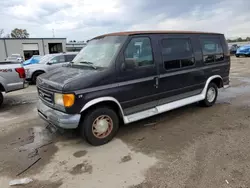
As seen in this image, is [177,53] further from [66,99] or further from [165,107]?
[66,99]

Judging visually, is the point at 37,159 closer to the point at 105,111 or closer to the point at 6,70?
the point at 105,111

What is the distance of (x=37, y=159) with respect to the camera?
3611 millimetres

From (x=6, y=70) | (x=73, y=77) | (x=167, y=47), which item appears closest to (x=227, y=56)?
(x=167, y=47)

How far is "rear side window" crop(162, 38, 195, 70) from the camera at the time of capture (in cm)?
474

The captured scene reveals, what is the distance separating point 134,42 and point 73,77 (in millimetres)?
1399

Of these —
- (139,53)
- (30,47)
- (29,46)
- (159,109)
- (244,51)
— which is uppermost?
(29,46)

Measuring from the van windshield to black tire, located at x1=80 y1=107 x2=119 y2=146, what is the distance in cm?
85

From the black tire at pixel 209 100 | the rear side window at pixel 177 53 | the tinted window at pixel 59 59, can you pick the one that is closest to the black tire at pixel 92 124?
the rear side window at pixel 177 53

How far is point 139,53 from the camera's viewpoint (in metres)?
4.29

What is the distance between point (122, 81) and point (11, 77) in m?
4.29

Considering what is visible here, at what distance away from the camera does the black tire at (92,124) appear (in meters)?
3.81

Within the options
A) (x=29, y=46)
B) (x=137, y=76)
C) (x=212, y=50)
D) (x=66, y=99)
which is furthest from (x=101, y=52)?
(x=29, y=46)

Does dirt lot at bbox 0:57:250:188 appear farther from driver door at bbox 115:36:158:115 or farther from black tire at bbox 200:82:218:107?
driver door at bbox 115:36:158:115

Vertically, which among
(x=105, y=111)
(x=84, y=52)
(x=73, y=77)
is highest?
(x=84, y=52)
